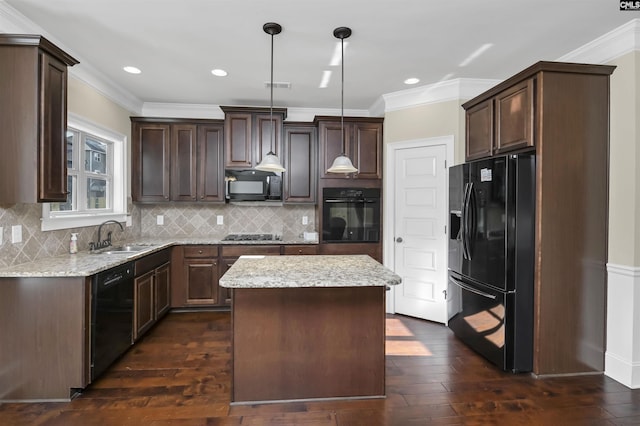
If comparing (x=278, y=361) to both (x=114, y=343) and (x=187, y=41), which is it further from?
(x=187, y=41)

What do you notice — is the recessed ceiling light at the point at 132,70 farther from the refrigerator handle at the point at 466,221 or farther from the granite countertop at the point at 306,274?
the refrigerator handle at the point at 466,221

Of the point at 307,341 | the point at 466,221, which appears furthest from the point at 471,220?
the point at 307,341

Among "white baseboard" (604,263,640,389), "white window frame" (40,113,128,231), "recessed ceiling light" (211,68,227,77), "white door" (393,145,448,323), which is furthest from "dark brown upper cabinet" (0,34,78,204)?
"white baseboard" (604,263,640,389)

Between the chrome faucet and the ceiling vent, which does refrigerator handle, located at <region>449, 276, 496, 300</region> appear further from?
the chrome faucet

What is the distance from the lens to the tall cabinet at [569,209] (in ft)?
8.43

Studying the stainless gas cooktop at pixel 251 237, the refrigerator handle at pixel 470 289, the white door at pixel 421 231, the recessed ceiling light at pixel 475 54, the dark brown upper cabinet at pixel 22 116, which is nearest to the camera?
the dark brown upper cabinet at pixel 22 116

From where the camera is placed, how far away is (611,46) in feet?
8.72

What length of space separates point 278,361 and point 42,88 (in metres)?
2.38

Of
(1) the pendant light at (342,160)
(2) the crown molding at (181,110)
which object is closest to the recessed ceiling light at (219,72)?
(2) the crown molding at (181,110)

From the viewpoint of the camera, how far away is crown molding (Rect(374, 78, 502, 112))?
3656 millimetres

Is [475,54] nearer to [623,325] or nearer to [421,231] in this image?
[421,231]

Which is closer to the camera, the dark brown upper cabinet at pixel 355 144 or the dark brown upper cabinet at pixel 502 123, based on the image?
the dark brown upper cabinet at pixel 502 123

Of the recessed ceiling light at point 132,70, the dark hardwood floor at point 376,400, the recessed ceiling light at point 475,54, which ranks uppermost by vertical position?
the recessed ceiling light at point 132,70

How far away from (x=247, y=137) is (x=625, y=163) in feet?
12.1
